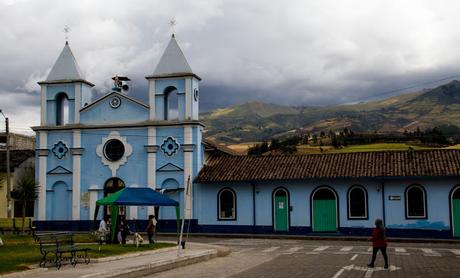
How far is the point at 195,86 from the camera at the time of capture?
40.6 m

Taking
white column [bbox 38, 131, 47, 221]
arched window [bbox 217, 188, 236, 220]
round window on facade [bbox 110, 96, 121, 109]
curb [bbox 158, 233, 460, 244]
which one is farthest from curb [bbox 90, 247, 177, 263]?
white column [bbox 38, 131, 47, 221]

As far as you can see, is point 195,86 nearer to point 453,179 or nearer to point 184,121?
point 184,121

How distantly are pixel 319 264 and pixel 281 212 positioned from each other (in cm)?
1787

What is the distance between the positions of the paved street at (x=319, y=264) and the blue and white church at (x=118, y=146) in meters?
13.0

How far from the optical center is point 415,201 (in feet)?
117

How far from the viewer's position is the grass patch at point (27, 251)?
1749 centimetres

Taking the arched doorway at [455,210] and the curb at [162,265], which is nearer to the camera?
the curb at [162,265]

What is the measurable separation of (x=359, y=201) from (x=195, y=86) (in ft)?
40.3

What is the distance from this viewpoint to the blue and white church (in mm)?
39656

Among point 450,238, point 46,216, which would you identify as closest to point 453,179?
point 450,238

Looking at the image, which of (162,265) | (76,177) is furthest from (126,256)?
(76,177)

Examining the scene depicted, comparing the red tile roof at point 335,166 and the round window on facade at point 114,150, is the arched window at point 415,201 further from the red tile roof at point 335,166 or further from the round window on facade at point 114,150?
the round window on facade at point 114,150

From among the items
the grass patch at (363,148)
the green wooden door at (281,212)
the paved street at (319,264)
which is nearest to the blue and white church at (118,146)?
the green wooden door at (281,212)

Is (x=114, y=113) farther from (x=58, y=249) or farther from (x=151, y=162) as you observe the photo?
(x=58, y=249)
